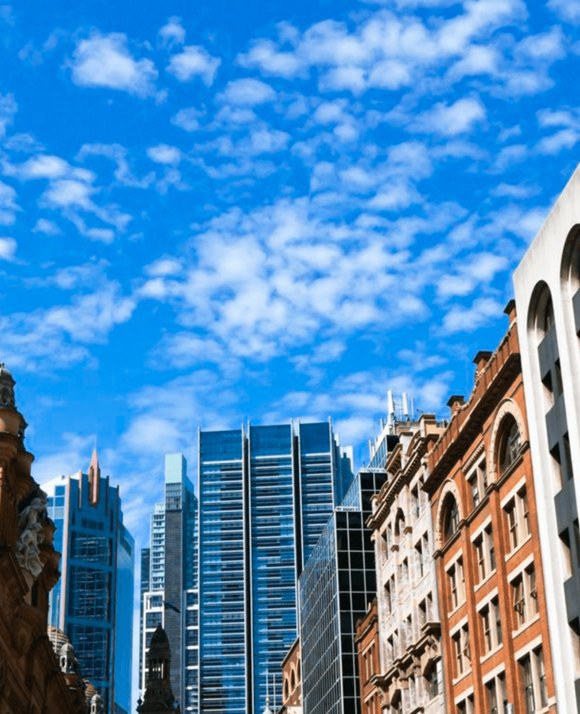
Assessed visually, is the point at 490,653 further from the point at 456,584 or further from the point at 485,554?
the point at 456,584

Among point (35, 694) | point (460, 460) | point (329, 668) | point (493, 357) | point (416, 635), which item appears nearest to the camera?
point (493, 357)

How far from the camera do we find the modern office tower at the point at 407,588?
2608 inches

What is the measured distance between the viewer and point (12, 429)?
207ft

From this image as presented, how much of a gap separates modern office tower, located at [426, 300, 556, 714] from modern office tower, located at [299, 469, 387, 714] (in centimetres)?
3866

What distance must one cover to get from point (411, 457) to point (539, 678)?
22244 mm

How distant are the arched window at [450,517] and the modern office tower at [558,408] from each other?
13535 millimetres

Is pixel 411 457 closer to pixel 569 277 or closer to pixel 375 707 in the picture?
pixel 375 707

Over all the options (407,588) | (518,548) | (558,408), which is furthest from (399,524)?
(558,408)

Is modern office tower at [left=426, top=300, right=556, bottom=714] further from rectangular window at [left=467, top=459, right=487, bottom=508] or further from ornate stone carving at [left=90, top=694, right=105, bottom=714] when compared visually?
ornate stone carving at [left=90, top=694, right=105, bottom=714]

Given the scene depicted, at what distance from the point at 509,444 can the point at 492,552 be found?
16.6ft

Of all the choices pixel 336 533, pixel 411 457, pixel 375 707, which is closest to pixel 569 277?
pixel 411 457

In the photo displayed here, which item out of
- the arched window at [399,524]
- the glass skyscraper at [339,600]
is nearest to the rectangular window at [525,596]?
the arched window at [399,524]

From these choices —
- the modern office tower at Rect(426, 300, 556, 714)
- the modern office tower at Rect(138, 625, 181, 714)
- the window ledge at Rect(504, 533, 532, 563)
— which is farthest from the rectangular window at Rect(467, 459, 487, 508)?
the modern office tower at Rect(138, 625, 181, 714)

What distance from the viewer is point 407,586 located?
71625 millimetres
